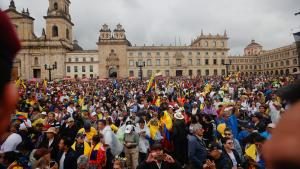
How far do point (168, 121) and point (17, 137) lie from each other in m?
4.36

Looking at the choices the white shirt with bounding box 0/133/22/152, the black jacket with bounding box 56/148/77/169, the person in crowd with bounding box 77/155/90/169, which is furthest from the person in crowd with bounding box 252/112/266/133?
the white shirt with bounding box 0/133/22/152

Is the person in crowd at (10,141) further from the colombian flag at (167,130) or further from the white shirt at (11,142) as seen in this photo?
the colombian flag at (167,130)

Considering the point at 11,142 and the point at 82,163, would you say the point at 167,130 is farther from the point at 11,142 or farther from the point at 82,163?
the point at 11,142

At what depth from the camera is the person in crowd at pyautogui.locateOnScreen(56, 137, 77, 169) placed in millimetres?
5691

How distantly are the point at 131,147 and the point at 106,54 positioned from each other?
242 feet

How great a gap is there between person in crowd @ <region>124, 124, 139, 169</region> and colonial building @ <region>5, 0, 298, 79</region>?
64455 mm

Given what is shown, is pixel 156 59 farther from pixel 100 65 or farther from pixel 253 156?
pixel 253 156

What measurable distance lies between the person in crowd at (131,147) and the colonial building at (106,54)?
2538 inches

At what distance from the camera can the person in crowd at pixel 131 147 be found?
722 centimetres

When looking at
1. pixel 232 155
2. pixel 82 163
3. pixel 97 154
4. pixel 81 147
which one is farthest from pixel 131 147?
pixel 232 155

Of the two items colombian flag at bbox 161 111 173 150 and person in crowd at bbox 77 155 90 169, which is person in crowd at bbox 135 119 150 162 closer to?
colombian flag at bbox 161 111 173 150

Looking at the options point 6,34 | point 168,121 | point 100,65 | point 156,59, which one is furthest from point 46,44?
point 6,34

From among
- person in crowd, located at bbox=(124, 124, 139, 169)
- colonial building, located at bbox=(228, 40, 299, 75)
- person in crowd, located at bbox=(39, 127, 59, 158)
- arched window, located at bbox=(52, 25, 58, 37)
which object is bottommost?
person in crowd, located at bbox=(124, 124, 139, 169)

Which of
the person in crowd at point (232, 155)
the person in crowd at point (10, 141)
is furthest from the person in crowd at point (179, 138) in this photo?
the person in crowd at point (10, 141)
